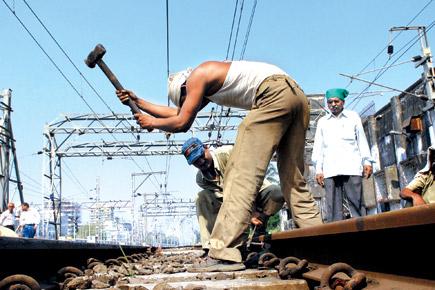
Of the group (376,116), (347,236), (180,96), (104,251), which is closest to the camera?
(347,236)

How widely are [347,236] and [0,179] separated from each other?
50.0 feet

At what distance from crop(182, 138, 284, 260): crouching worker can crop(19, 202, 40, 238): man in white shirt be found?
10462 millimetres

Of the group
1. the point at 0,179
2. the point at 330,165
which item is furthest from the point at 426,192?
the point at 0,179

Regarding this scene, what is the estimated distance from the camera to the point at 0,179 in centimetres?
1516

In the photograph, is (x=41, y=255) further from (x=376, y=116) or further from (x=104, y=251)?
(x=376, y=116)

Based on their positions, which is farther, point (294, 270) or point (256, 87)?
point (256, 87)

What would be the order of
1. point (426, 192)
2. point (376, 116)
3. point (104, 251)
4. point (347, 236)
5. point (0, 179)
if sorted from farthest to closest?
1. point (376, 116)
2. point (0, 179)
3. point (104, 251)
4. point (426, 192)
5. point (347, 236)

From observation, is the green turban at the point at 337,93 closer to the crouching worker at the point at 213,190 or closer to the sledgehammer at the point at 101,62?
the crouching worker at the point at 213,190

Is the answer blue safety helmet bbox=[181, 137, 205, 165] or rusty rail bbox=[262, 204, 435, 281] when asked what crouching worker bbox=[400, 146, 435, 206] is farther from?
rusty rail bbox=[262, 204, 435, 281]

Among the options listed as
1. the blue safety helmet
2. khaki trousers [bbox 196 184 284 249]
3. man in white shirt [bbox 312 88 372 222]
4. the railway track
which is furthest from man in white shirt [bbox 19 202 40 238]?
the railway track

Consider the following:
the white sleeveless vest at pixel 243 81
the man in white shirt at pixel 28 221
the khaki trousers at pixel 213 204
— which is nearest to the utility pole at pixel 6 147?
the man in white shirt at pixel 28 221

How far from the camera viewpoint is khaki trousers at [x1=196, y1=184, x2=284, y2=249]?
4.45m

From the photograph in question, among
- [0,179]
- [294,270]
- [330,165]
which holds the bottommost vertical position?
[294,270]

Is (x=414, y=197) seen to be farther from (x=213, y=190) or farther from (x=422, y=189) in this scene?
(x=213, y=190)
